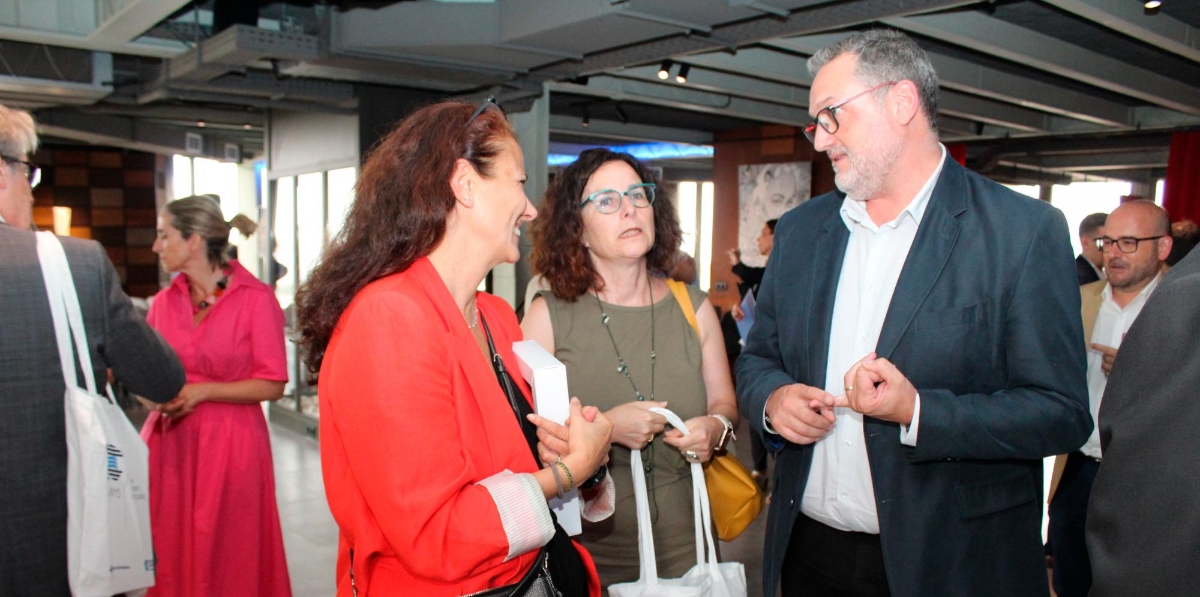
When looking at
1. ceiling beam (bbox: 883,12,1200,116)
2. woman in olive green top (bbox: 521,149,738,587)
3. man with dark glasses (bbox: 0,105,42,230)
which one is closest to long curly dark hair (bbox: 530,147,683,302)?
woman in olive green top (bbox: 521,149,738,587)

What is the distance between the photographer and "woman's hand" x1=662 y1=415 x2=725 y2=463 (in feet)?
→ 6.51

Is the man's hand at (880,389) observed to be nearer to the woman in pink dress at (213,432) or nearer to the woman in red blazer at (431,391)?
the woman in red blazer at (431,391)

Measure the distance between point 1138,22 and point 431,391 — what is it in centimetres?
552

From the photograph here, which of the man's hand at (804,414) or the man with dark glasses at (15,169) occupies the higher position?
the man with dark glasses at (15,169)

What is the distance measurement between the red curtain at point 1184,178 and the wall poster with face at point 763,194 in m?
4.15

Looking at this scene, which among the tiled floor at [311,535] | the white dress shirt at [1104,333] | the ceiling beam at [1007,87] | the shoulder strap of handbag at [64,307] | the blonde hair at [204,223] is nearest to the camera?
the shoulder strap of handbag at [64,307]

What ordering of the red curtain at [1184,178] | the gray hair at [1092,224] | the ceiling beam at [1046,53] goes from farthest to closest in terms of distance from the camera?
the red curtain at [1184,178] → the gray hair at [1092,224] → the ceiling beam at [1046,53]

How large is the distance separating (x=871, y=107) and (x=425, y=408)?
3.66ft

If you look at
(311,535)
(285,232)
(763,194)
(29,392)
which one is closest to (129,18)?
(285,232)

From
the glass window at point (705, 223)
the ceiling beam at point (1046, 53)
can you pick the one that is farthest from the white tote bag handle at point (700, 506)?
the glass window at point (705, 223)

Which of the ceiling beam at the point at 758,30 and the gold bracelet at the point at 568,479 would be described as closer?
the gold bracelet at the point at 568,479

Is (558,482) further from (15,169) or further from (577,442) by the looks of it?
(15,169)

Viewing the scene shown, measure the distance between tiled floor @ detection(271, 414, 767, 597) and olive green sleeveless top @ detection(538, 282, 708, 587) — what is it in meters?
2.04

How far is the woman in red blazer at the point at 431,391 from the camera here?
124 centimetres
